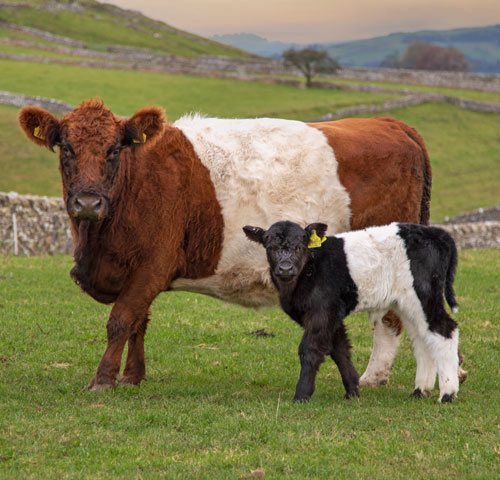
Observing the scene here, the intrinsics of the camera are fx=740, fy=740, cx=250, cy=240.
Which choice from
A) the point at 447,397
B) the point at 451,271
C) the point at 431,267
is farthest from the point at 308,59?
the point at 447,397

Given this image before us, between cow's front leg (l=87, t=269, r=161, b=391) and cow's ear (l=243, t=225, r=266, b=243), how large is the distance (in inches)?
42.8

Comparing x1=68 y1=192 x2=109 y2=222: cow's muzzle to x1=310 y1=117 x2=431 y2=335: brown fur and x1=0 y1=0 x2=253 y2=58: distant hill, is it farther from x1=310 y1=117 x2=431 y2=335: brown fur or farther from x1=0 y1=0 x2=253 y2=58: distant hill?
x1=0 y1=0 x2=253 y2=58: distant hill

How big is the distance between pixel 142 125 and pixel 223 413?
3009mm

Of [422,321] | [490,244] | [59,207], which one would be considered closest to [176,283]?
[422,321]

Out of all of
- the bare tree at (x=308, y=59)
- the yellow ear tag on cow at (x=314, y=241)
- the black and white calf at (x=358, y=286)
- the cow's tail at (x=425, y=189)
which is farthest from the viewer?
the bare tree at (x=308, y=59)

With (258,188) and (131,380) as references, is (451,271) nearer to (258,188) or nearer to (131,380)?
(258,188)

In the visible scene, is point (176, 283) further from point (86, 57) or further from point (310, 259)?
point (86, 57)

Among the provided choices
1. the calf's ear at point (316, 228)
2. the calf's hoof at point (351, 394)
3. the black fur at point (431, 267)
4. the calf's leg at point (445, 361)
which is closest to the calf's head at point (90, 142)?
the calf's ear at point (316, 228)

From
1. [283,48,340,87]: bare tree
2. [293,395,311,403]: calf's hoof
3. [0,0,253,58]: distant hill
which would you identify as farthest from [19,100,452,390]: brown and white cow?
[0,0,253,58]: distant hill

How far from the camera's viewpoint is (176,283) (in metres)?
8.17

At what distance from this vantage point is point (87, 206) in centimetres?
681

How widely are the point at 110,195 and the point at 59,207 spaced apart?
46.1ft

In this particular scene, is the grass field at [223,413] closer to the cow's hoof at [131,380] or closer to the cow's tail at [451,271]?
the cow's hoof at [131,380]

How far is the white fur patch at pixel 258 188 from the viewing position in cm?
819
